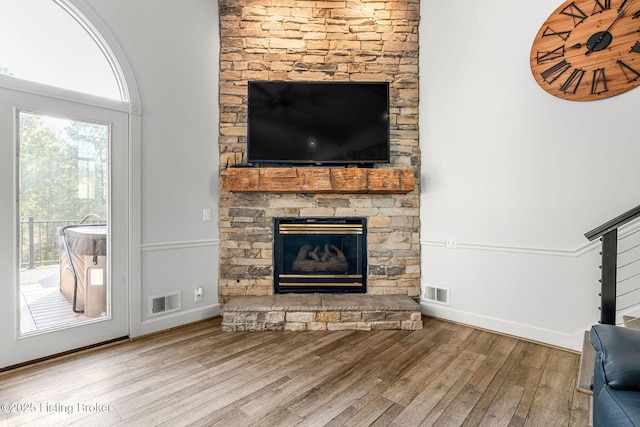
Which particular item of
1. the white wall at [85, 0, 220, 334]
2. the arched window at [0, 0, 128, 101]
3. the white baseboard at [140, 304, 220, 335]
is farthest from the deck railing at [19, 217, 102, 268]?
the arched window at [0, 0, 128, 101]

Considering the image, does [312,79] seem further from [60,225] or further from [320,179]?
[60,225]

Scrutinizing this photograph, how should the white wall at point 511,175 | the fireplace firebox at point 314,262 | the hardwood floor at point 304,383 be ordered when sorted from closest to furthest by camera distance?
the hardwood floor at point 304,383, the white wall at point 511,175, the fireplace firebox at point 314,262

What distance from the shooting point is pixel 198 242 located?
296 cm

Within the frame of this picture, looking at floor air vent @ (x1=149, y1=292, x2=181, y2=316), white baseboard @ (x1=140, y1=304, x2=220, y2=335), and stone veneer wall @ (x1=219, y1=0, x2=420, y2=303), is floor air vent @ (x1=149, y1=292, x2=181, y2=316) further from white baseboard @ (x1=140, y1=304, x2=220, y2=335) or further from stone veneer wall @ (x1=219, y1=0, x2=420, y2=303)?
stone veneer wall @ (x1=219, y1=0, x2=420, y2=303)

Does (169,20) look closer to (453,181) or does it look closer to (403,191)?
(403,191)

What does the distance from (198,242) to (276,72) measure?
188cm

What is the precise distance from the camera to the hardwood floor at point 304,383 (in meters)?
1.60

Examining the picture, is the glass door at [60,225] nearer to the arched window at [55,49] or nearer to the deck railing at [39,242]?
the deck railing at [39,242]

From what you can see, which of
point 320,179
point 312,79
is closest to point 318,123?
point 312,79

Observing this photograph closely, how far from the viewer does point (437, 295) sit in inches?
120

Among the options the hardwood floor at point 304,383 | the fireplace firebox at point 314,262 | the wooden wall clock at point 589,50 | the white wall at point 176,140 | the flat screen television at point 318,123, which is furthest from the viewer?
the fireplace firebox at point 314,262

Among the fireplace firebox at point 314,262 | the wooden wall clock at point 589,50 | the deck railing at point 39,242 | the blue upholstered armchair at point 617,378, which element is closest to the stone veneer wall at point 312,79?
the fireplace firebox at point 314,262

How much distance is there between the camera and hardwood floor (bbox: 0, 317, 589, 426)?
1.60 m

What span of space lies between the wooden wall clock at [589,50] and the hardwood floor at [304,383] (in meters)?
2.06
